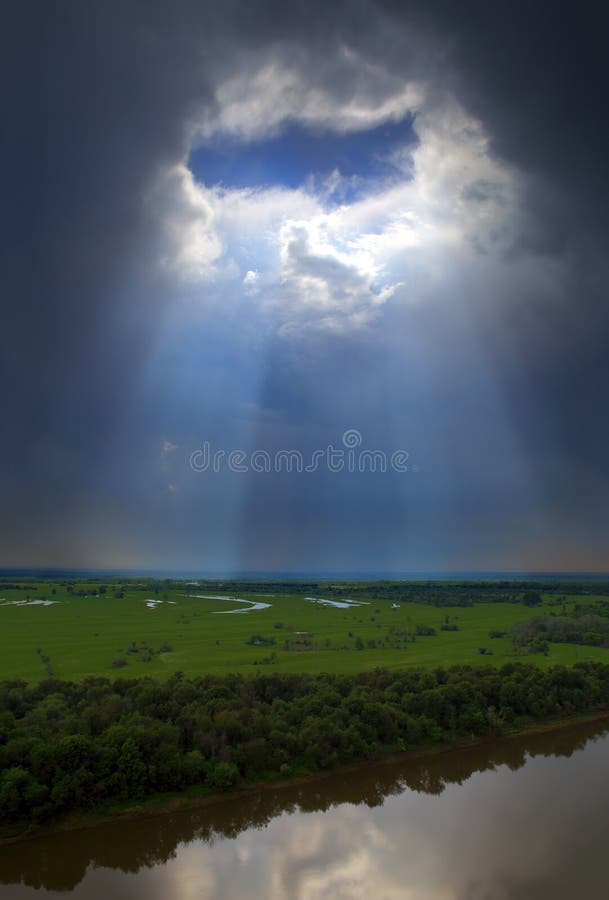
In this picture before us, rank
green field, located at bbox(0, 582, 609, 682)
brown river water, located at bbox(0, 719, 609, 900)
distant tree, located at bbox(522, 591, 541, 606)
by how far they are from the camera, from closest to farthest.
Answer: brown river water, located at bbox(0, 719, 609, 900), green field, located at bbox(0, 582, 609, 682), distant tree, located at bbox(522, 591, 541, 606)

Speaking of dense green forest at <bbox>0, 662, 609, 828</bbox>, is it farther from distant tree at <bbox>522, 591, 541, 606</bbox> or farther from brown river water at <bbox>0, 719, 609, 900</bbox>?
distant tree at <bbox>522, 591, 541, 606</bbox>

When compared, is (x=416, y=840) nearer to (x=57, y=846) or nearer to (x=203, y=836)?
(x=203, y=836)

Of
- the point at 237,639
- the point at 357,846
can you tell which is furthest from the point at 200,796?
the point at 237,639

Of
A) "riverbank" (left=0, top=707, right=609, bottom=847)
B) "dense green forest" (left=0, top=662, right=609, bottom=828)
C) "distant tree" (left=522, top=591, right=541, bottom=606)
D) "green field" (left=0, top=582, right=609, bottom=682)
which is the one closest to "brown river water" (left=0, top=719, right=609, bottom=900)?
"riverbank" (left=0, top=707, right=609, bottom=847)

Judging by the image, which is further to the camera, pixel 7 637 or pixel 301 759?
pixel 7 637

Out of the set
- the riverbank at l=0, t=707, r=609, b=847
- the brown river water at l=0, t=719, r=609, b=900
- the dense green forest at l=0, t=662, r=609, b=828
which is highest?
the dense green forest at l=0, t=662, r=609, b=828

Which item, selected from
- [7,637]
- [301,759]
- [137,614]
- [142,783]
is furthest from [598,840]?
[137,614]

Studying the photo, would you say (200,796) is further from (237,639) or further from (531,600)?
(531,600)
